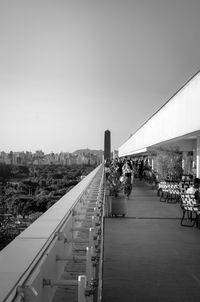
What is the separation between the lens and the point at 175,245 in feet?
27.0

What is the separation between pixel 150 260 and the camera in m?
7.10

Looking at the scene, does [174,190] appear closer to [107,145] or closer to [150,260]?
[150,260]

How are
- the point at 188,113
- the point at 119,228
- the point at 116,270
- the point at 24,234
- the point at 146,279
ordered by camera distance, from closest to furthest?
the point at 24,234, the point at 146,279, the point at 116,270, the point at 119,228, the point at 188,113

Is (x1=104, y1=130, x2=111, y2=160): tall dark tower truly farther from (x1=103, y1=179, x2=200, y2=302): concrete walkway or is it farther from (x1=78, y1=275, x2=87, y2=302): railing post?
(x1=78, y1=275, x2=87, y2=302): railing post

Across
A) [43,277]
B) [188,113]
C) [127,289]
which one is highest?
[188,113]

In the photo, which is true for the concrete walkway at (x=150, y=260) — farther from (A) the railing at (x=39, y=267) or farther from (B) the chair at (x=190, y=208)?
(A) the railing at (x=39, y=267)

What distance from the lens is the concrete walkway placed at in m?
5.45

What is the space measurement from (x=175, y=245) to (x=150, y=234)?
1.24 metres

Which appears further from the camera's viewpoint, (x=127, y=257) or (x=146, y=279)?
(x=127, y=257)

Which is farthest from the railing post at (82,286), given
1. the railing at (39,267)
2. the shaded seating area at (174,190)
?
the shaded seating area at (174,190)

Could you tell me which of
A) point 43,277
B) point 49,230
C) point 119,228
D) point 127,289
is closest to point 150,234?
point 119,228

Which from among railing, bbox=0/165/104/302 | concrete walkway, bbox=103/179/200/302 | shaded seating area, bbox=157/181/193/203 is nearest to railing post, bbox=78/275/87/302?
railing, bbox=0/165/104/302

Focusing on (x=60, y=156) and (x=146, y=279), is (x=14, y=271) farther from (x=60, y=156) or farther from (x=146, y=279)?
(x=60, y=156)

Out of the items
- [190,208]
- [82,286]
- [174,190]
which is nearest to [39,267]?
[82,286]
